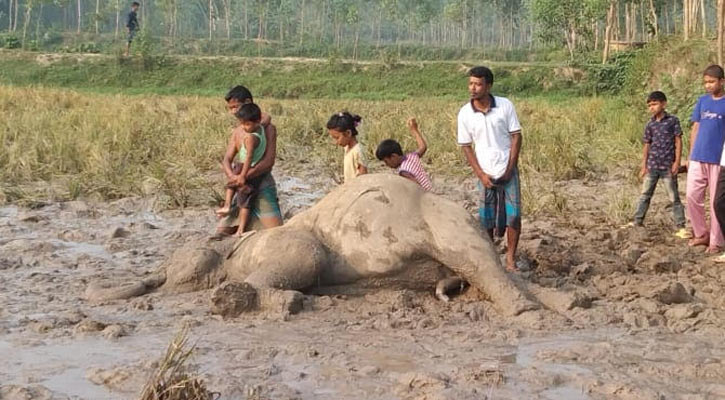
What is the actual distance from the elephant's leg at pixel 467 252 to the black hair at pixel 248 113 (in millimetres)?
1500

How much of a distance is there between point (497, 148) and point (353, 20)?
55.0 metres

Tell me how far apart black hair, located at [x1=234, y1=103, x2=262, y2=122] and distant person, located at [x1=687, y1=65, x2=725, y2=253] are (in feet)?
10.8

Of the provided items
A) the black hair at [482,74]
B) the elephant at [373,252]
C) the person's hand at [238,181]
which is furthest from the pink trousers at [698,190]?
the person's hand at [238,181]

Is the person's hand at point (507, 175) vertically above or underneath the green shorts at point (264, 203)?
above

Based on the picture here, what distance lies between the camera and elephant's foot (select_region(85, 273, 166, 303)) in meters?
5.39

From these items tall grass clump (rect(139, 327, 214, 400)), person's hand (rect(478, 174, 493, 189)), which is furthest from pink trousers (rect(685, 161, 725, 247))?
tall grass clump (rect(139, 327, 214, 400))

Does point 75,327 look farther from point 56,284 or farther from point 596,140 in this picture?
point 596,140

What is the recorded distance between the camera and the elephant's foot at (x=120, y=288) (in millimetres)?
5387

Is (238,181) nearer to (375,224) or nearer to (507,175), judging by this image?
(375,224)

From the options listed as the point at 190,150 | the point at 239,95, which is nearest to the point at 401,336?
the point at 239,95

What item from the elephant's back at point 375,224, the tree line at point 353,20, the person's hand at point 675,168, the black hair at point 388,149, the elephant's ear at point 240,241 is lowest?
the elephant's ear at point 240,241

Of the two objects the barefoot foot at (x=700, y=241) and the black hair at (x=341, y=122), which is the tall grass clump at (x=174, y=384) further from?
the barefoot foot at (x=700, y=241)

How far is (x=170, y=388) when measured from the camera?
344 cm

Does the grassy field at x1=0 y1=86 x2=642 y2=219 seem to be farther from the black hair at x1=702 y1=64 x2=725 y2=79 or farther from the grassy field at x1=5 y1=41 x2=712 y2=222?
the black hair at x1=702 y1=64 x2=725 y2=79
